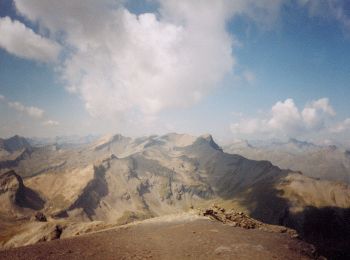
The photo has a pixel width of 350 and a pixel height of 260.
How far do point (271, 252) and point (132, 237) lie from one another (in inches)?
523

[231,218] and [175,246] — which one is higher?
[231,218]

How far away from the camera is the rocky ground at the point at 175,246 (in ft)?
77.6

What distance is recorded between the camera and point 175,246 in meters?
26.3

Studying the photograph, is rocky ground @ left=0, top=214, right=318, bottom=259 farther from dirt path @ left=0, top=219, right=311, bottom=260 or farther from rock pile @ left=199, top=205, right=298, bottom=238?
rock pile @ left=199, top=205, right=298, bottom=238

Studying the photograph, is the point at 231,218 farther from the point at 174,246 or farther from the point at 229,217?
the point at 174,246

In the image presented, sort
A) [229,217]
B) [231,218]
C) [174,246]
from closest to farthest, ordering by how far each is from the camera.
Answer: [174,246] → [231,218] → [229,217]

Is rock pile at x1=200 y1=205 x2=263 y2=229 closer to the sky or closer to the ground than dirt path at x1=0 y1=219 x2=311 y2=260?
closer to the sky

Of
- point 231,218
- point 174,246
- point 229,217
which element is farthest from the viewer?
point 229,217

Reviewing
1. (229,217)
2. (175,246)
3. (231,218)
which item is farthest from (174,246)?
(229,217)

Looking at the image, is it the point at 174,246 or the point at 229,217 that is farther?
the point at 229,217

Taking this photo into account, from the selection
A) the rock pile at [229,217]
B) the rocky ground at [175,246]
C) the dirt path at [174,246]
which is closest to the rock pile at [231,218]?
the rock pile at [229,217]

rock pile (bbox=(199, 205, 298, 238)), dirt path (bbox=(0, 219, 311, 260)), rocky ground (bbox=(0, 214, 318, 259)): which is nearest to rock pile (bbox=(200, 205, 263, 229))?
rock pile (bbox=(199, 205, 298, 238))

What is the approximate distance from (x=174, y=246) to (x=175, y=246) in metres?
0.09

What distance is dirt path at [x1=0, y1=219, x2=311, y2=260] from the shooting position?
23.6 m
